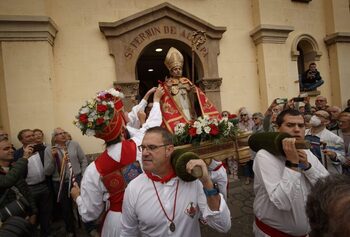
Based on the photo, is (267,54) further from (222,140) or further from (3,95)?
(3,95)

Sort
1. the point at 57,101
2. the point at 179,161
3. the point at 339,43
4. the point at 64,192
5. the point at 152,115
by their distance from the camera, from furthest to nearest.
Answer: the point at 339,43 → the point at 57,101 → the point at 64,192 → the point at 152,115 → the point at 179,161

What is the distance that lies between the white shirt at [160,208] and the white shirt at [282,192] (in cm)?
56

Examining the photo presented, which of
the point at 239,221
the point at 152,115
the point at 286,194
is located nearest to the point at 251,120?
the point at 239,221

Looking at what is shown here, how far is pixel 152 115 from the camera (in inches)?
132

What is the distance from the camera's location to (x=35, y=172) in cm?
461

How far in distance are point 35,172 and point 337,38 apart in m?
9.99

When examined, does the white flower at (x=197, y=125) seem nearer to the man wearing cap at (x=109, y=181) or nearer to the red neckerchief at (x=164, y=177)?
the man wearing cap at (x=109, y=181)

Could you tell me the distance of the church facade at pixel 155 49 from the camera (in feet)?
20.4

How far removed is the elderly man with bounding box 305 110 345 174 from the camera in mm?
→ 3480

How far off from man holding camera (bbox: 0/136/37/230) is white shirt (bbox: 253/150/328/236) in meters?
2.30

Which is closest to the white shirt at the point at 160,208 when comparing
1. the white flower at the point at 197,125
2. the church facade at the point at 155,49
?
the white flower at the point at 197,125

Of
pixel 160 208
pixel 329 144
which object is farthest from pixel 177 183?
pixel 329 144

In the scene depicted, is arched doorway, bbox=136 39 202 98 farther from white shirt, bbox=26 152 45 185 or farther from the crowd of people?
the crowd of people

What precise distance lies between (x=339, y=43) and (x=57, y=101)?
30.6 ft
